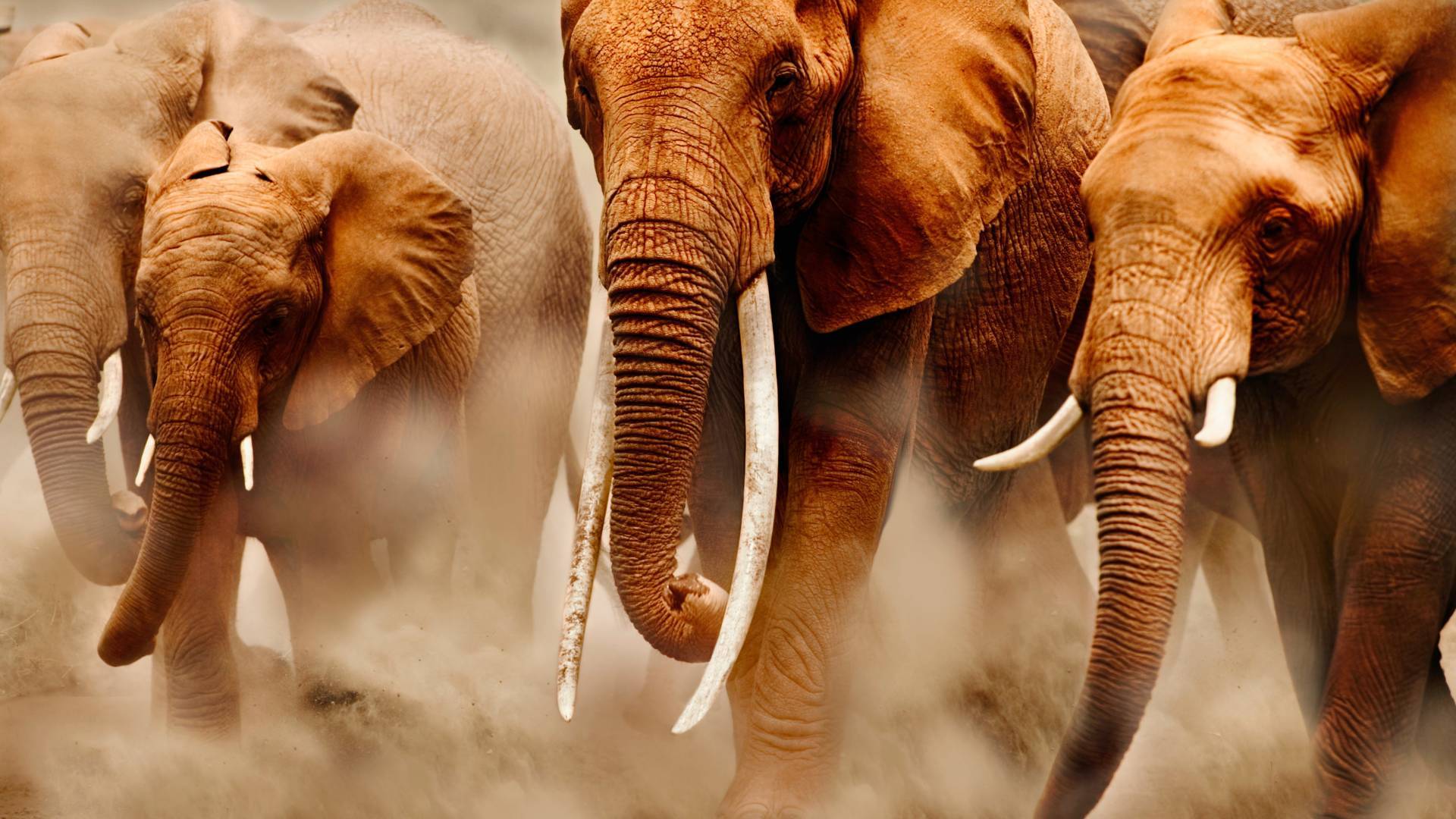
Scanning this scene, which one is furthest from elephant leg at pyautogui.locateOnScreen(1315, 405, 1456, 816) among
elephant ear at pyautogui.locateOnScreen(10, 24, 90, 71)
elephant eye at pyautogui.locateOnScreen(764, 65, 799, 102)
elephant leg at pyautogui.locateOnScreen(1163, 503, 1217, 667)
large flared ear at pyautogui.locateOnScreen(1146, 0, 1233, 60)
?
elephant ear at pyautogui.locateOnScreen(10, 24, 90, 71)

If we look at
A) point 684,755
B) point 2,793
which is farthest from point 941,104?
point 2,793

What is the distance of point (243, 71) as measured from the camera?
533 centimetres

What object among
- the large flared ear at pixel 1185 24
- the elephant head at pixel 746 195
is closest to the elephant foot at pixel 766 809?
the elephant head at pixel 746 195

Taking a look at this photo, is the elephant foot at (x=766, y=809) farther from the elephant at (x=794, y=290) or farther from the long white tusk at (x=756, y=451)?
the long white tusk at (x=756, y=451)

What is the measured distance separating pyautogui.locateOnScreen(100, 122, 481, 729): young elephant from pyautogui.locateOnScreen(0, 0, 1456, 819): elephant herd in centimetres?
1

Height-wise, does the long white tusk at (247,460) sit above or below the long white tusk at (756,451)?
below

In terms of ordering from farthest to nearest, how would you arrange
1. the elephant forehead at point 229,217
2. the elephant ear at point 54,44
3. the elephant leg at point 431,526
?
the elephant leg at point 431,526, the elephant ear at point 54,44, the elephant forehead at point 229,217

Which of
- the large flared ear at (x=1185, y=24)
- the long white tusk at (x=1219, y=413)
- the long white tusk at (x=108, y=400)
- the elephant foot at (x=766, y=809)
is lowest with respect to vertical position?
the elephant foot at (x=766, y=809)

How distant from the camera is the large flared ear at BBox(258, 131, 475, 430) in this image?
488 centimetres

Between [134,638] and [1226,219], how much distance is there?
2.59 meters

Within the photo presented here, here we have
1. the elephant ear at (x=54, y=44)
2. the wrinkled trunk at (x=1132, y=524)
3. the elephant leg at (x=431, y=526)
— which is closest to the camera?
the wrinkled trunk at (x=1132, y=524)

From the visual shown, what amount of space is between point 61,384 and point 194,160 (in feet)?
2.11

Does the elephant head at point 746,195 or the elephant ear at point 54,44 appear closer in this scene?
the elephant head at point 746,195

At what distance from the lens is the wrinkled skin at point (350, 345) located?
4570 mm
